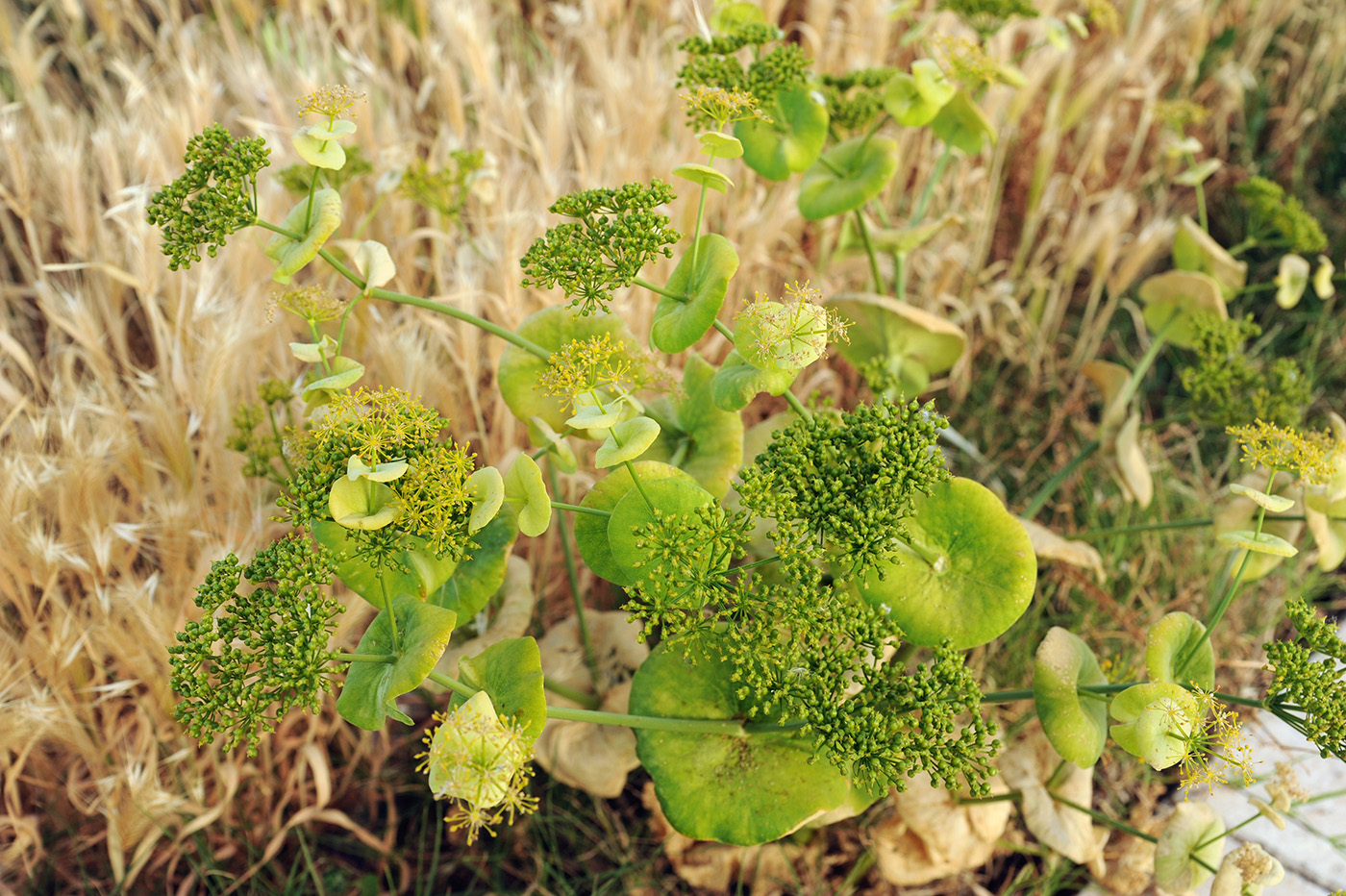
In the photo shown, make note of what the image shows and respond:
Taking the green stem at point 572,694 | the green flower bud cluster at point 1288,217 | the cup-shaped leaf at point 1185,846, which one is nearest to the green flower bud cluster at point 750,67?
the green stem at point 572,694

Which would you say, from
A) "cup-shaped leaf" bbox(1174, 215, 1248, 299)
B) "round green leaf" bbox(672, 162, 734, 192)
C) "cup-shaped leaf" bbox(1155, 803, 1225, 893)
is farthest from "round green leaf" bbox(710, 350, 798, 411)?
"cup-shaped leaf" bbox(1174, 215, 1248, 299)

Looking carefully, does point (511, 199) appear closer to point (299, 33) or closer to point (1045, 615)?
point (299, 33)

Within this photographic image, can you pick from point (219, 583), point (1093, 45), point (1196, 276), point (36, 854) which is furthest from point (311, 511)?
point (1093, 45)

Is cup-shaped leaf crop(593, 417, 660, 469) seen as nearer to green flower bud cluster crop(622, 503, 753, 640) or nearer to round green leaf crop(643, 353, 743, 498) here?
green flower bud cluster crop(622, 503, 753, 640)

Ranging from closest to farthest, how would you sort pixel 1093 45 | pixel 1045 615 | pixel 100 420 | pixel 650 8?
pixel 100 420 < pixel 1045 615 < pixel 650 8 < pixel 1093 45

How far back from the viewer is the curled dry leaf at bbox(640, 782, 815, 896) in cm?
199

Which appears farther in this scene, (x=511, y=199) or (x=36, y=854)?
(x=511, y=199)

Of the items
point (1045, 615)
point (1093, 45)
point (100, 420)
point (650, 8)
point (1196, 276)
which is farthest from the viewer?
point (1093, 45)

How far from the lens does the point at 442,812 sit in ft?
7.20

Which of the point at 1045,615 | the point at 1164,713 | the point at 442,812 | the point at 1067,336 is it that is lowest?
the point at 442,812

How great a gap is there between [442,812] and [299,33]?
8.79 ft

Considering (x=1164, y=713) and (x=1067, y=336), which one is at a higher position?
(x=1164, y=713)

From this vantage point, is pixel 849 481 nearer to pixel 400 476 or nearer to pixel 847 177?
pixel 400 476

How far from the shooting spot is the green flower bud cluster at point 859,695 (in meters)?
1.21
